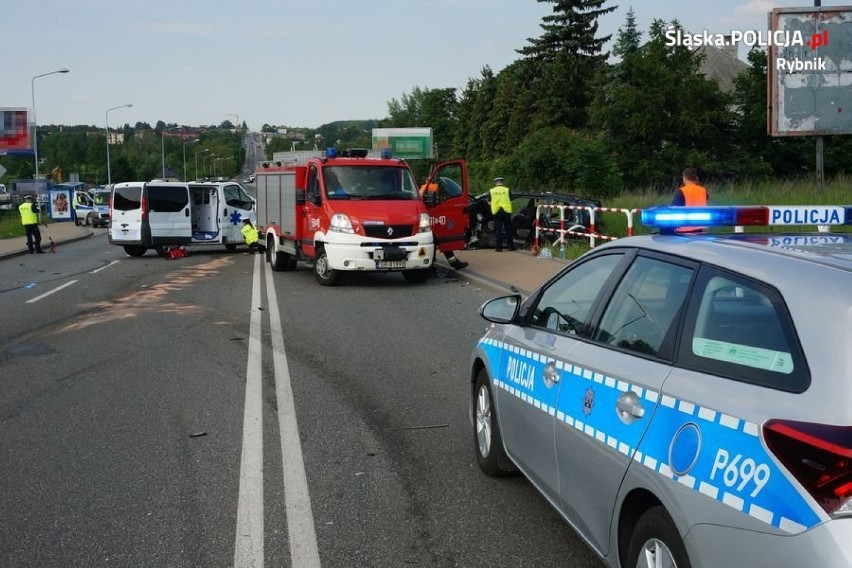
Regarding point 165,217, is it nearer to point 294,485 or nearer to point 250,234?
point 250,234

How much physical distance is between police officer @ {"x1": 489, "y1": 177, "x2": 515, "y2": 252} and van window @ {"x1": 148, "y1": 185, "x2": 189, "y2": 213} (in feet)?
29.7

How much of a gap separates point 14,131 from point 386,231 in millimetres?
60245

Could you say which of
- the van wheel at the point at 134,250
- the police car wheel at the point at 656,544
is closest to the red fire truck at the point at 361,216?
the van wheel at the point at 134,250

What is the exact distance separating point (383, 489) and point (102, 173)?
466 ft

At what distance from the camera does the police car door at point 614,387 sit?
3268 mm

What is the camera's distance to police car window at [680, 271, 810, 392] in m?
2.65

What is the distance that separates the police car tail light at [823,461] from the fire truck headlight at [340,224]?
14.2 metres

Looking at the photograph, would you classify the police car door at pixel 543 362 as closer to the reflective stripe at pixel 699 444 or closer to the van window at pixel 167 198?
the reflective stripe at pixel 699 444

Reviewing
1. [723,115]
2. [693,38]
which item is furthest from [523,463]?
[723,115]

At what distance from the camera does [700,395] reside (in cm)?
288

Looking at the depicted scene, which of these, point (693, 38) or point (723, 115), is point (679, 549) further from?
point (723, 115)

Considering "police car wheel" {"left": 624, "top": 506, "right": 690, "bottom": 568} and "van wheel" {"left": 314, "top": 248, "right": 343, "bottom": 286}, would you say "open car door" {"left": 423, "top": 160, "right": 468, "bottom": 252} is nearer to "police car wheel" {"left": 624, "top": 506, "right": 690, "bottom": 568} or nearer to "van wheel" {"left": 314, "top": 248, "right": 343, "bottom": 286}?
"van wheel" {"left": 314, "top": 248, "right": 343, "bottom": 286}

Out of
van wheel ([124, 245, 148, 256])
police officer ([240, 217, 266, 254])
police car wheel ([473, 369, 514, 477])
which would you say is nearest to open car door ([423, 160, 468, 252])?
police officer ([240, 217, 266, 254])

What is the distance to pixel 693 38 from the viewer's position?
111 feet
